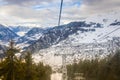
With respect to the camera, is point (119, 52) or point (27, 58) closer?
point (27, 58)

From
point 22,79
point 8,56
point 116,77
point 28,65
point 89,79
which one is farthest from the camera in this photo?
point 89,79

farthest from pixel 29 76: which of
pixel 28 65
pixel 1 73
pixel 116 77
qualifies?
pixel 116 77

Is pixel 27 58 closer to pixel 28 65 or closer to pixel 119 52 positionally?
pixel 28 65

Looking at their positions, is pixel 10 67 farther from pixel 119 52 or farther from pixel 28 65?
pixel 119 52

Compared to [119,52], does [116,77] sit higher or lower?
lower

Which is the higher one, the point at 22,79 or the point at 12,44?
the point at 12,44

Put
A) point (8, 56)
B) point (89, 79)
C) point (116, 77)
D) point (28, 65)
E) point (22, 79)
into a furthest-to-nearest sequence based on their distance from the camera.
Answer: point (89, 79), point (116, 77), point (28, 65), point (22, 79), point (8, 56)

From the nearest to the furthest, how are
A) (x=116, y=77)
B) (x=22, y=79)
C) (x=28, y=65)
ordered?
(x=22, y=79) → (x=28, y=65) → (x=116, y=77)

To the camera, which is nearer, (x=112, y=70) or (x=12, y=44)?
(x=12, y=44)

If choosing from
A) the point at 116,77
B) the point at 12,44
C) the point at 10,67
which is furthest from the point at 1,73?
the point at 116,77
